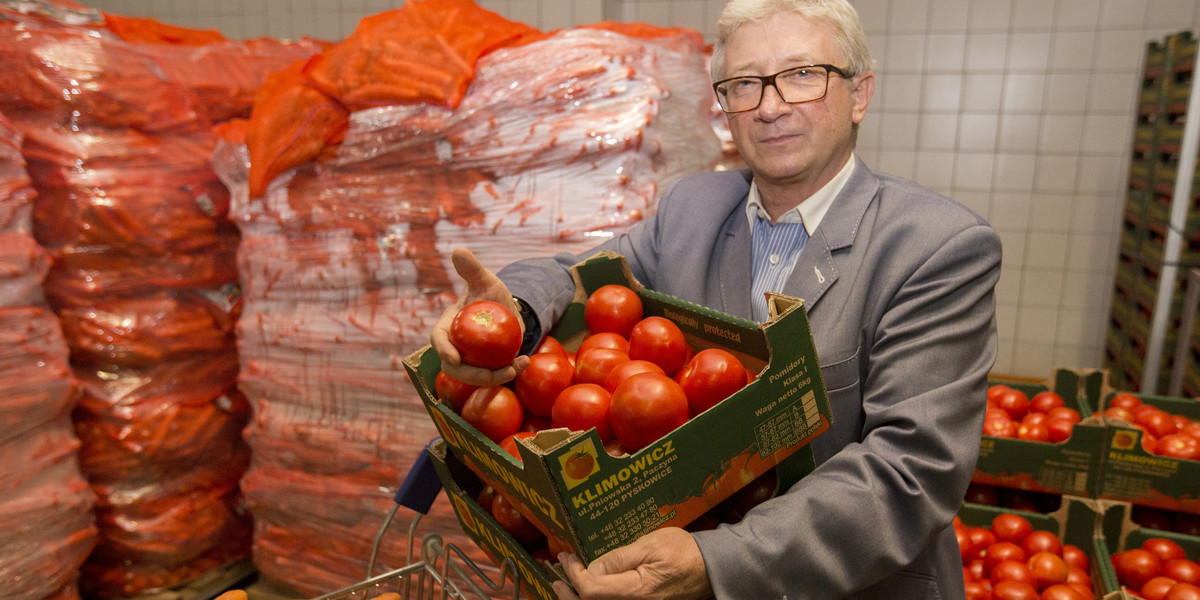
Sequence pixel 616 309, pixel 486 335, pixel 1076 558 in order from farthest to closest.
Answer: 1. pixel 1076 558
2. pixel 616 309
3. pixel 486 335

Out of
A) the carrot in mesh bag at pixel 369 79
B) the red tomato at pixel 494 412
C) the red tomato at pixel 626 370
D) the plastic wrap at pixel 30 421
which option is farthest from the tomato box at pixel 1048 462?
the plastic wrap at pixel 30 421

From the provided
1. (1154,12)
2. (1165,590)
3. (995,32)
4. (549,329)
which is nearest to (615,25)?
(549,329)

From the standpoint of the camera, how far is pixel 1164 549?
6.93 ft

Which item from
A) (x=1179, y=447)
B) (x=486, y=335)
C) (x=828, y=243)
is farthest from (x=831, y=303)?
(x=1179, y=447)

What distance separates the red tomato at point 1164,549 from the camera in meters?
2.10

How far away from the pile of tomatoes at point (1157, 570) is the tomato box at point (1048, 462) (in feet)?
0.73

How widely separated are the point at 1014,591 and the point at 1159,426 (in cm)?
90

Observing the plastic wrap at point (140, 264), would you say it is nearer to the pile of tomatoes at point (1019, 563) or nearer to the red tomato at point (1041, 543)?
the pile of tomatoes at point (1019, 563)

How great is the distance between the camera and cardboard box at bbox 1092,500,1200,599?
2121 millimetres

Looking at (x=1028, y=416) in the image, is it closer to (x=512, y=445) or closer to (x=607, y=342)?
(x=607, y=342)

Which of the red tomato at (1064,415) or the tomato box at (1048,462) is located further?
the red tomato at (1064,415)

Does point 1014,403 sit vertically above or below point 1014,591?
above

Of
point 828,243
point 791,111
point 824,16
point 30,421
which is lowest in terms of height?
point 30,421

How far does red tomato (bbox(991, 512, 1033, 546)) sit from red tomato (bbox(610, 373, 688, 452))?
175cm
